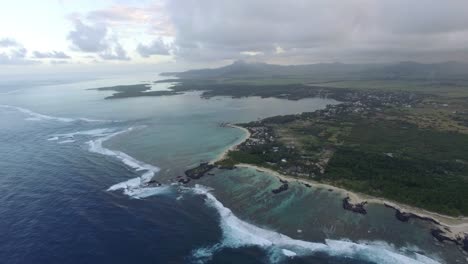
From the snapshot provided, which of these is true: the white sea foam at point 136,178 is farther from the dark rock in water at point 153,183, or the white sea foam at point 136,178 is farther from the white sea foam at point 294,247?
the white sea foam at point 294,247

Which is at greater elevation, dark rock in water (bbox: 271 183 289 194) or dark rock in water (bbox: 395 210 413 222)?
dark rock in water (bbox: 271 183 289 194)

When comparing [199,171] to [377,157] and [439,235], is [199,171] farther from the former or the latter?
[439,235]

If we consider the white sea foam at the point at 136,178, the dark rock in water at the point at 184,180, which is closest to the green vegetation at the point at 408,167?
the dark rock in water at the point at 184,180

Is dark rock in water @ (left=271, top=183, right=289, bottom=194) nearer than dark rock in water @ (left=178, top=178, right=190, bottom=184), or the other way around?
dark rock in water @ (left=271, top=183, right=289, bottom=194)

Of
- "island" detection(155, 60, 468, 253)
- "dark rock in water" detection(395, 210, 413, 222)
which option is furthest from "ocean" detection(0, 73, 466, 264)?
"island" detection(155, 60, 468, 253)

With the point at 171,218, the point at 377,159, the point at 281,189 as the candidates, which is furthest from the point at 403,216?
the point at 171,218

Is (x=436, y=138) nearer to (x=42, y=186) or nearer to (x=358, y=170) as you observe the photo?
(x=358, y=170)

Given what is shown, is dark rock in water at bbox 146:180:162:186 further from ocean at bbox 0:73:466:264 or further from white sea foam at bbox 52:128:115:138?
white sea foam at bbox 52:128:115:138
